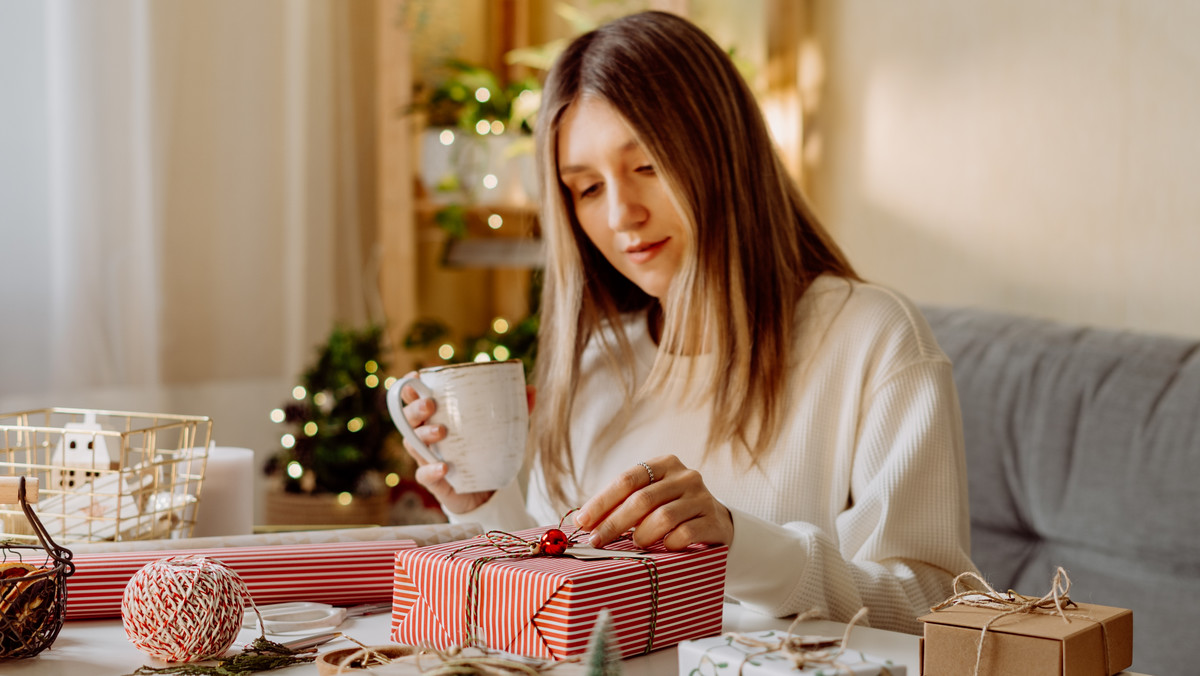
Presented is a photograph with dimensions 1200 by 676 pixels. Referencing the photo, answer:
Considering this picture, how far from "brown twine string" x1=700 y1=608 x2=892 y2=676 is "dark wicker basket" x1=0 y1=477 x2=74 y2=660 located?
1.34 ft

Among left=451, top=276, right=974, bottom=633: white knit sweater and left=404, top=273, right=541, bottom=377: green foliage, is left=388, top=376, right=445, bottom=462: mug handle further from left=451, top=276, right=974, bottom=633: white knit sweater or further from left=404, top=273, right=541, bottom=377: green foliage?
left=404, top=273, right=541, bottom=377: green foliage

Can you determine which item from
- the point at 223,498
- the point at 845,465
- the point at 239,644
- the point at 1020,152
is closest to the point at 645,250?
the point at 845,465

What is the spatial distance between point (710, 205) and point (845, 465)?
0.32m

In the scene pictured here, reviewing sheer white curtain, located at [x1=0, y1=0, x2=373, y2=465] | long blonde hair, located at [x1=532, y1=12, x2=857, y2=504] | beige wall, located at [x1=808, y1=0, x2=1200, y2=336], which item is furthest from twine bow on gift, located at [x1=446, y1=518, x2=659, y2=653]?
sheer white curtain, located at [x1=0, y1=0, x2=373, y2=465]

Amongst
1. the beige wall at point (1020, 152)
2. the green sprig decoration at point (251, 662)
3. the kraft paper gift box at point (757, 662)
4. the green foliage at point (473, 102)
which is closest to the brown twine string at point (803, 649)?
the kraft paper gift box at point (757, 662)

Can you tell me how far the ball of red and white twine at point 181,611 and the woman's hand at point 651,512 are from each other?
23 centimetres

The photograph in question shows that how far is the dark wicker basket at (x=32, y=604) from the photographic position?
2.10 feet

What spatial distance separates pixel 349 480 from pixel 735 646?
1981 mm

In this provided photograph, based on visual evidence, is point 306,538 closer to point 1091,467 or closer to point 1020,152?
point 1091,467

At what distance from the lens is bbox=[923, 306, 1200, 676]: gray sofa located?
1408 millimetres

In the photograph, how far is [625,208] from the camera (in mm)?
1161

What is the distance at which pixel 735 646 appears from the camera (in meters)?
0.54

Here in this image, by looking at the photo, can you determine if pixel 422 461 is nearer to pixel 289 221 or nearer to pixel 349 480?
pixel 349 480

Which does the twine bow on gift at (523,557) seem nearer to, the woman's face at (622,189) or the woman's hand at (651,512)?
the woman's hand at (651,512)
